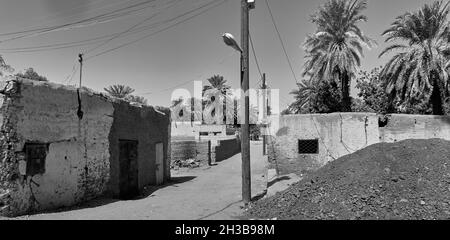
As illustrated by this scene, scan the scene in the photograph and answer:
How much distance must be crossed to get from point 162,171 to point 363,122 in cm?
821

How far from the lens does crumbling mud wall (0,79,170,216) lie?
7.41 metres

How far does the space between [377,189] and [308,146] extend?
608 centimetres

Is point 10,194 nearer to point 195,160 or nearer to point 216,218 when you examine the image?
point 216,218

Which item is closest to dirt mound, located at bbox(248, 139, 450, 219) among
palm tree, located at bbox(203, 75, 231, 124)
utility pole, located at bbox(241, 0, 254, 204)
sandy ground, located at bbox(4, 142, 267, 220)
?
utility pole, located at bbox(241, 0, 254, 204)

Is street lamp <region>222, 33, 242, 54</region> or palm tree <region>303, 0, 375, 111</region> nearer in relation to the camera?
street lamp <region>222, 33, 242, 54</region>

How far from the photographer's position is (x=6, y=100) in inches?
292

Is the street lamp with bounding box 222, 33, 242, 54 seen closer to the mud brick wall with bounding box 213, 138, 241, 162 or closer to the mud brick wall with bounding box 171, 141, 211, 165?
the mud brick wall with bounding box 171, 141, 211, 165

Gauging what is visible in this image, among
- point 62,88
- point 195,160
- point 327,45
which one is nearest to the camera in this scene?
point 62,88

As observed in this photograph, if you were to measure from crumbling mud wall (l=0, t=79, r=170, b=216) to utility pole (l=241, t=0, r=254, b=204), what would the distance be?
3.83 m

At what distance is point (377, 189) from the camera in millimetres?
8016

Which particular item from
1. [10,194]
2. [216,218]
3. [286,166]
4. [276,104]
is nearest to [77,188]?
[10,194]

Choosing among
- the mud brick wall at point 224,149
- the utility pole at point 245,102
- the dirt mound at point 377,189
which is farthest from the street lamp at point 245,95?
the mud brick wall at point 224,149

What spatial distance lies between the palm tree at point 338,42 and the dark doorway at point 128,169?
13018mm

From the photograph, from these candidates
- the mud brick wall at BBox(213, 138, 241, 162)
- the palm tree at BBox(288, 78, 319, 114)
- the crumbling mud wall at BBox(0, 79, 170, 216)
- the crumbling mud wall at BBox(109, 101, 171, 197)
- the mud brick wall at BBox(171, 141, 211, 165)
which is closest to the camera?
the crumbling mud wall at BBox(0, 79, 170, 216)
